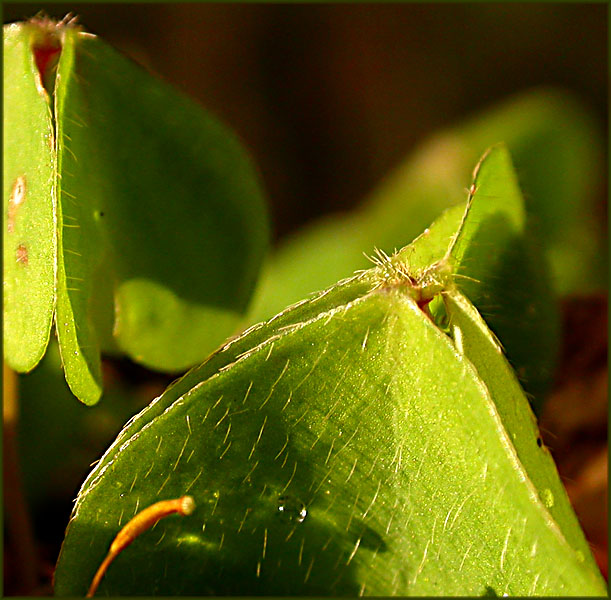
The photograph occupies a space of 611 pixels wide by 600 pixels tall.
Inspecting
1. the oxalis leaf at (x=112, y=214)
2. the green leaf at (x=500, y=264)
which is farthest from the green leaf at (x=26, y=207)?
the green leaf at (x=500, y=264)

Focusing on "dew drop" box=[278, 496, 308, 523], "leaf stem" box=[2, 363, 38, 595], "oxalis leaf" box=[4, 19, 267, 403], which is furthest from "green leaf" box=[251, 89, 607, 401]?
"dew drop" box=[278, 496, 308, 523]

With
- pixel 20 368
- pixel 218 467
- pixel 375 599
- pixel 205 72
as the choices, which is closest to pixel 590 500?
pixel 375 599

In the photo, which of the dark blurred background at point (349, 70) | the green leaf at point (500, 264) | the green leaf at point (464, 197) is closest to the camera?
the green leaf at point (500, 264)

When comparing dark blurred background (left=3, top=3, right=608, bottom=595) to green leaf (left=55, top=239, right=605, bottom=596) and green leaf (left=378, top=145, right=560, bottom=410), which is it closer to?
green leaf (left=378, top=145, right=560, bottom=410)

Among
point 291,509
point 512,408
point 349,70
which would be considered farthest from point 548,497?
point 349,70

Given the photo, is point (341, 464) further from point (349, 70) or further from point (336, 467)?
point (349, 70)

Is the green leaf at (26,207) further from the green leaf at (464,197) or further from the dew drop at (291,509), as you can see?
the green leaf at (464,197)
